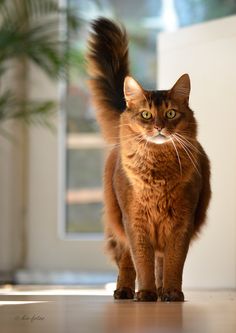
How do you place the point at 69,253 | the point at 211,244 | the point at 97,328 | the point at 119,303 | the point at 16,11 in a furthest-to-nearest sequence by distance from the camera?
the point at 69,253, the point at 16,11, the point at 211,244, the point at 119,303, the point at 97,328

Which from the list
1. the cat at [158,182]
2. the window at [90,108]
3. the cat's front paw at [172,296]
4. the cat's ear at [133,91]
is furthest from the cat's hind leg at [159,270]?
the window at [90,108]

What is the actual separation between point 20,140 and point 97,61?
1462 mm

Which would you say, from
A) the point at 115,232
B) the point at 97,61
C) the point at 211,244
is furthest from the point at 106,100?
the point at 211,244

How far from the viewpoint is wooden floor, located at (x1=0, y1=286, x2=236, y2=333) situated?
169 cm

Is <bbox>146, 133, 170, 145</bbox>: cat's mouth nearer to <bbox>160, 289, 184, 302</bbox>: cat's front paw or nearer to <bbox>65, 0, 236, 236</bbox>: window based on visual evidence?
<bbox>160, 289, 184, 302</bbox>: cat's front paw

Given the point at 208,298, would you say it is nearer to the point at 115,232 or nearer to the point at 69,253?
the point at 115,232

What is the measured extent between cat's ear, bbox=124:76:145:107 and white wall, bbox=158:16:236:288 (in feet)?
2.01

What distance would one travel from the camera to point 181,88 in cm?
233

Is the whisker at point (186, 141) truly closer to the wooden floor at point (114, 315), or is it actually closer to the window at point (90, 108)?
the wooden floor at point (114, 315)

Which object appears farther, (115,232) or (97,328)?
(115,232)

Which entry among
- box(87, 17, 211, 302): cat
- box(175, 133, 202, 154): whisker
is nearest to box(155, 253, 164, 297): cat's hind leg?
box(87, 17, 211, 302): cat

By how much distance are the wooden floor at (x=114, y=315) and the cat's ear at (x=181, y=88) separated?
0.57 metres

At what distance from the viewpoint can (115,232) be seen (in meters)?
2.51

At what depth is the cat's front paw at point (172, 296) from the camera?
227 centimetres
